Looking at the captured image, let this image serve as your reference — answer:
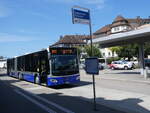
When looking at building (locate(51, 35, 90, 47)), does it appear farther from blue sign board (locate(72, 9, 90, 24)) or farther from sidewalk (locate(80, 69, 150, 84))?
blue sign board (locate(72, 9, 90, 24))

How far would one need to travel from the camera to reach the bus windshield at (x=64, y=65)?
51.4 ft

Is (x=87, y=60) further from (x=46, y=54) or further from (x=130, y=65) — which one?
(x=130, y=65)

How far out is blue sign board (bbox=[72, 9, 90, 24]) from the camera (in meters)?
13.0

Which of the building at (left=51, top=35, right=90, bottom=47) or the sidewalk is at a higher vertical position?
the building at (left=51, top=35, right=90, bottom=47)

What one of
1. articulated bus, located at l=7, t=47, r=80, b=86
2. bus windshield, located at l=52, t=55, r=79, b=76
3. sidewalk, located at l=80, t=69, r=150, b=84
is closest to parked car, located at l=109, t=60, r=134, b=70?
sidewalk, located at l=80, t=69, r=150, b=84

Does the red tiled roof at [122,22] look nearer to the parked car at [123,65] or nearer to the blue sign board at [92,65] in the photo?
the parked car at [123,65]

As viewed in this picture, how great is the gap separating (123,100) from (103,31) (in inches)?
3466

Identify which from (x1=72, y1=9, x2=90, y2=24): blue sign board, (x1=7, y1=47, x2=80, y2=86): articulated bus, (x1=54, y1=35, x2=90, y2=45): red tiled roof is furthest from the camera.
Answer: (x1=54, y1=35, x2=90, y2=45): red tiled roof

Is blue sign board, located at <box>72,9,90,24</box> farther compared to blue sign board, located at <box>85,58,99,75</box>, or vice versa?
blue sign board, located at <box>72,9,90,24</box>

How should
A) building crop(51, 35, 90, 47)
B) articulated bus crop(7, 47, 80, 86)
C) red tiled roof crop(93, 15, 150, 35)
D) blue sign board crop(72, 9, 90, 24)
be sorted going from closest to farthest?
blue sign board crop(72, 9, 90, 24) → articulated bus crop(7, 47, 80, 86) → red tiled roof crop(93, 15, 150, 35) → building crop(51, 35, 90, 47)

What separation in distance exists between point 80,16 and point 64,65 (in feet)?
13.6

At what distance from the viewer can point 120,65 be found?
42.7 metres

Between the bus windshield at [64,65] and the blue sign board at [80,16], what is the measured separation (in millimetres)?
3664

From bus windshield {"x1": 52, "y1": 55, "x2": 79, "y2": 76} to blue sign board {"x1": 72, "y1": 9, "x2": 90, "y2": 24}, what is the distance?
366cm
